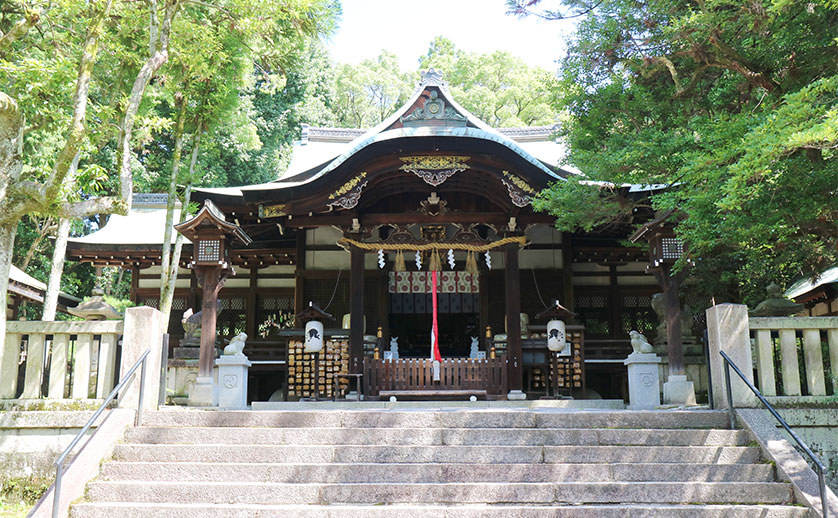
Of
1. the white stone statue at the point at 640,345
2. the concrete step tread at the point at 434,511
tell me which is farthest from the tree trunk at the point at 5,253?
the white stone statue at the point at 640,345

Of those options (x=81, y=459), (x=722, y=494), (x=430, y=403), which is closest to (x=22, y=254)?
(x=430, y=403)

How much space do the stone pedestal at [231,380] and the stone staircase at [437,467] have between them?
284 cm

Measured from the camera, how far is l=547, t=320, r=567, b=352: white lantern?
11719 mm

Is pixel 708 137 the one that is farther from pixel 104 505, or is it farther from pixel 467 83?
pixel 467 83

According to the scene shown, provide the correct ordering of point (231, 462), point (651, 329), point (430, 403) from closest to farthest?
point (231, 462) → point (430, 403) → point (651, 329)

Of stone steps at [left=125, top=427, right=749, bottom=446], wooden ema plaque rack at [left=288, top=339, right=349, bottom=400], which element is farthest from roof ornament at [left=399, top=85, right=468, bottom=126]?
stone steps at [left=125, top=427, right=749, bottom=446]

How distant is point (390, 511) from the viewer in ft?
18.5

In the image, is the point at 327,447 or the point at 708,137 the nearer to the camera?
A: the point at 327,447

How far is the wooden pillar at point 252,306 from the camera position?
14.9 m

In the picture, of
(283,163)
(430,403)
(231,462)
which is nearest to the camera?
(231,462)

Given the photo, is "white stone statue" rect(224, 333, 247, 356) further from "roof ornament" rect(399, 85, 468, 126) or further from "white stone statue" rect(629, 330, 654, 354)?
"white stone statue" rect(629, 330, 654, 354)

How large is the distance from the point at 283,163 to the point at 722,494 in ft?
79.1

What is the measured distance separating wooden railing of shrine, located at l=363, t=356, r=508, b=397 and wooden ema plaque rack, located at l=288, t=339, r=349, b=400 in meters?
0.71

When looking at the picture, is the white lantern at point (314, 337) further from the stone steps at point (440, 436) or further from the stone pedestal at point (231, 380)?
the stone steps at point (440, 436)
